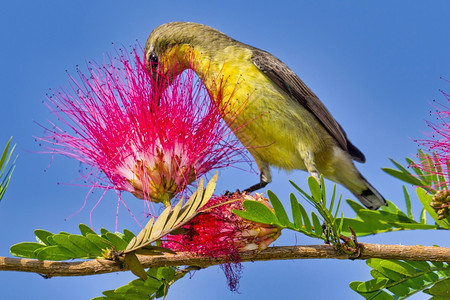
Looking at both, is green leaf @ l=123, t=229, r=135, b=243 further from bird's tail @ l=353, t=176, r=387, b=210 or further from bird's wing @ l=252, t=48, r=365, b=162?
bird's tail @ l=353, t=176, r=387, b=210

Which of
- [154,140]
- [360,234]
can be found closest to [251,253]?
[154,140]

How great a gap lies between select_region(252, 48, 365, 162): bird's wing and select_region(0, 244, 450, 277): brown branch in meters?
1.80

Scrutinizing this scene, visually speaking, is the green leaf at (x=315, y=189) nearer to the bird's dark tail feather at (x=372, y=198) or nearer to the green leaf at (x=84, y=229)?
the green leaf at (x=84, y=229)

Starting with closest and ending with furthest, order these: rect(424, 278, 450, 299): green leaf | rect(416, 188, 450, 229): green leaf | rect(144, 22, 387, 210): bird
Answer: rect(424, 278, 450, 299): green leaf → rect(416, 188, 450, 229): green leaf → rect(144, 22, 387, 210): bird

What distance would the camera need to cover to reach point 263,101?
3660mm

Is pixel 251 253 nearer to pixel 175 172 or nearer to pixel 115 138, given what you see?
pixel 175 172

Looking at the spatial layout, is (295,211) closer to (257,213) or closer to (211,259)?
(257,213)

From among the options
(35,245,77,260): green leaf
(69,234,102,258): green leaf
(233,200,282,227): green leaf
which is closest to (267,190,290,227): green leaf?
(233,200,282,227): green leaf

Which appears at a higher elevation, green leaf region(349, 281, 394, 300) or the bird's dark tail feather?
the bird's dark tail feather

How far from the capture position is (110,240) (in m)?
2.21

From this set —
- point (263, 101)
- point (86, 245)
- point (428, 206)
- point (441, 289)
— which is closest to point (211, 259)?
point (86, 245)

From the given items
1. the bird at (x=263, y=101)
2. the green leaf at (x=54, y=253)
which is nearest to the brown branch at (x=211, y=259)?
the green leaf at (x=54, y=253)

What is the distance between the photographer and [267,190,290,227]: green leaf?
7.25 ft

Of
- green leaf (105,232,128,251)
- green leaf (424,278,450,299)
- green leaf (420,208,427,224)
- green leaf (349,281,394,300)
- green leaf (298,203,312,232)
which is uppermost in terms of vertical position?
green leaf (105,232,128,251)
